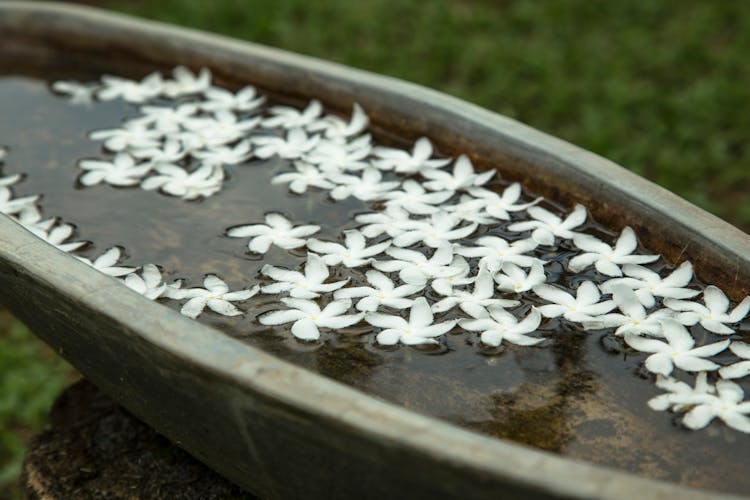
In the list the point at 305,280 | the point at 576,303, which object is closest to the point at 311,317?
the point at 305,280

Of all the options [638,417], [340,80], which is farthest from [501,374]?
[340,80]

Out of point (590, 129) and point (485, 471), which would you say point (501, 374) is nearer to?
point (485, 471)

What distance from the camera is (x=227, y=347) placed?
1.34 metres

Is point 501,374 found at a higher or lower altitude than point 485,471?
lower

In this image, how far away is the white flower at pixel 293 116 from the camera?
2.40 m

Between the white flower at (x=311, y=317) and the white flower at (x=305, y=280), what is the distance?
41 millimetres

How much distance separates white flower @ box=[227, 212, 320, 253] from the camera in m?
1.88

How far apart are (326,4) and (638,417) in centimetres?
381

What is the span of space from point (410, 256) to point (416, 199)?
0.25 meters

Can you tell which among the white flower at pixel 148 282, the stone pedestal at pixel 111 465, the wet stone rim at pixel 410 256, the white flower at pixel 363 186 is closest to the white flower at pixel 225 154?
the wet stone rim at pixel 410 256

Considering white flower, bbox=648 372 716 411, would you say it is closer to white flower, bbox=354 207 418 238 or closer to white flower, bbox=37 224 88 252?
white flower, bbox=354 207 418 238

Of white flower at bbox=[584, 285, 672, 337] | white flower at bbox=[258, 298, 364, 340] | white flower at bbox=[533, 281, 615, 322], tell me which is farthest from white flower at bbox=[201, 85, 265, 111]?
white flower at bbox=[584, 285, 672, 337]

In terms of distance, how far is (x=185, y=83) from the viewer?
2.63m

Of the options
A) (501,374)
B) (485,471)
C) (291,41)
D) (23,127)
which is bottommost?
(291,41)
